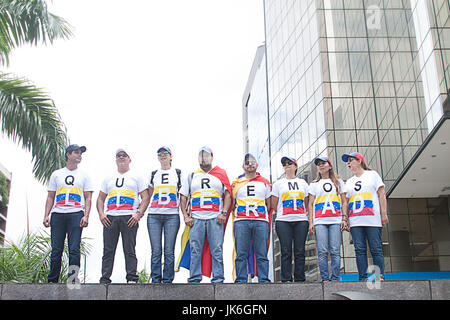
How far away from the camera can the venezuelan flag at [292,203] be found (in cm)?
741

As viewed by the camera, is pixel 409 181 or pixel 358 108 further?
pixel 358 108

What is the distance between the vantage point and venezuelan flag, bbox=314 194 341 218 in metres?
7.31

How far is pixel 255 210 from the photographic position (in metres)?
7.30

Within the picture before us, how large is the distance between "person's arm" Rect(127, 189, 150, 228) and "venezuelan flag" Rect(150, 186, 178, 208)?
15 cm

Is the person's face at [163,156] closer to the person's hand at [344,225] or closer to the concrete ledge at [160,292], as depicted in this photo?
the concrete ledge at [160,292]

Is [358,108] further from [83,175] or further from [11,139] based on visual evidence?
[83,175]

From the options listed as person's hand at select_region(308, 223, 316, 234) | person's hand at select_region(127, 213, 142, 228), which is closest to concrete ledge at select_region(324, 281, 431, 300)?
person's hand at select_region(308, 223, 316, 234)

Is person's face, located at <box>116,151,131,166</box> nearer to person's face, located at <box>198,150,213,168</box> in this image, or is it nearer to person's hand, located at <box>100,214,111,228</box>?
person's hand, located at <box>100,214,111,228</box>

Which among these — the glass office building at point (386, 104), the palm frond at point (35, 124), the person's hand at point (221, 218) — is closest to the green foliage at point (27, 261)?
the palm frond at point (35, 124)

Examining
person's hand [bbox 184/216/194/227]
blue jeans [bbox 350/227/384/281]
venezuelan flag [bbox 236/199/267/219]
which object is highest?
venezuelan flag [bbox 236/199/267/219]

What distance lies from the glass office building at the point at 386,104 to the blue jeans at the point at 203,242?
12.4 metres

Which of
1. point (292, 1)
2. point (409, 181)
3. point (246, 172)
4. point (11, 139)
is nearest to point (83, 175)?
point (246, 172)

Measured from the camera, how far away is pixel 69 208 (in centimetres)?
728
